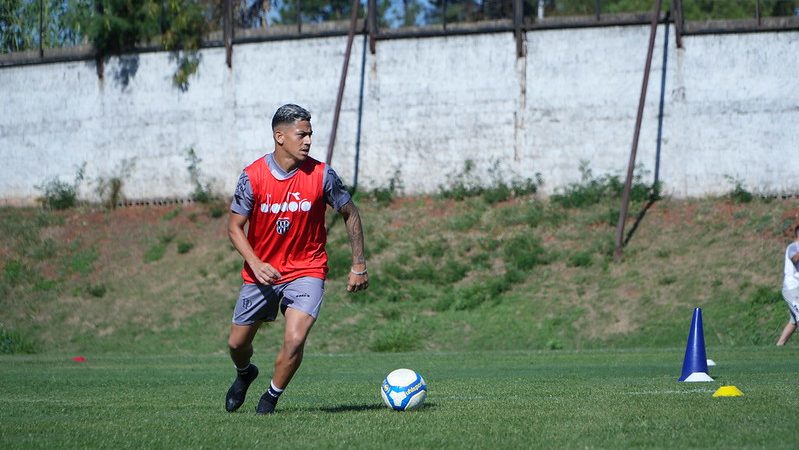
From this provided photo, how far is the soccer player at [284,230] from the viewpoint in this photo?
29.4ft

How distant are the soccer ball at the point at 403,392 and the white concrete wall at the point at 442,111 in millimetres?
20769

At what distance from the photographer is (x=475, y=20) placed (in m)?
31.9

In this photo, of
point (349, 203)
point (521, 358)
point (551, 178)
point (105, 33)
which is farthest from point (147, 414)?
point (105, 33)

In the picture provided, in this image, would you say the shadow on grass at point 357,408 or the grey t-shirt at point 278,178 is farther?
the shadow on grass at point 357,408

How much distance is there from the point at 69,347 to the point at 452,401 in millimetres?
19101

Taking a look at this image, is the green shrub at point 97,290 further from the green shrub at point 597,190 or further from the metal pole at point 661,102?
the metal pole at point 661,102

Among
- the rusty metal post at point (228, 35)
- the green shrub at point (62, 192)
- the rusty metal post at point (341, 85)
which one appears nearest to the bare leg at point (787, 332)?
the rusty metal post at point (341, 85)

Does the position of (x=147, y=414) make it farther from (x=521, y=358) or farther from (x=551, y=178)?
(x=551, y=178)

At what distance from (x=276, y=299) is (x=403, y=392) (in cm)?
125

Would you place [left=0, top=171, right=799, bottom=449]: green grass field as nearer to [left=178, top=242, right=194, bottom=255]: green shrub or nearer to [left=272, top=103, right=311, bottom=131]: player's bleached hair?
[left=178, top=242, right=194, bottom=255]: green shrub

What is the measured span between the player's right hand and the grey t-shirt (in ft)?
1.60

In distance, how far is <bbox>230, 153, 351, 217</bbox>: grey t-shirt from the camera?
8992 mm

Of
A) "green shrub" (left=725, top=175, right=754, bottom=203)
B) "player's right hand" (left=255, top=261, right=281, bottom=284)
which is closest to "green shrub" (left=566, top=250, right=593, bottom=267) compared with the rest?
"green shrub" (left=725, top=175, right=754, bottom=203)

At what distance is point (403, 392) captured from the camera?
904 cm
